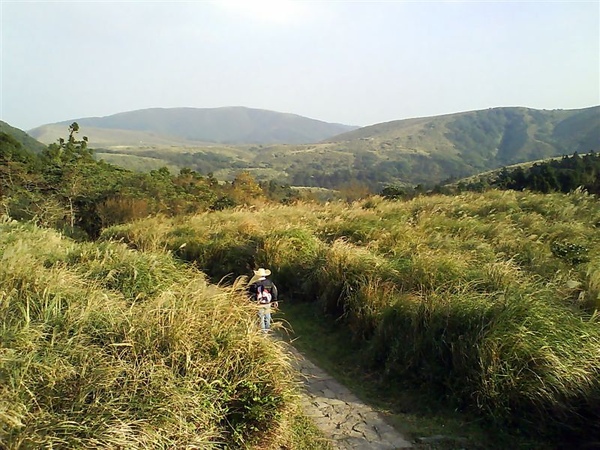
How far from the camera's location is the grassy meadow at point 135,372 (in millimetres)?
3281

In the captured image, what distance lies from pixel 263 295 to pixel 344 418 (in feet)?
7.80

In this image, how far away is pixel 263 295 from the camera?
6.79 metres

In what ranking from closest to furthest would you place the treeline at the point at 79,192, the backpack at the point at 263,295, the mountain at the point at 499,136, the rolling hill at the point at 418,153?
the backpack at the point at 263,295 → the treeline at the point at 79,192 → the rolling hill at the point at 418,153 → the mountain at the point at 499,136

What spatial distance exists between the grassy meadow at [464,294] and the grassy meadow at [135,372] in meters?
1.83

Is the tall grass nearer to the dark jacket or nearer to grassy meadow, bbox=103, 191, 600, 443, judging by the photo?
the dark jacket

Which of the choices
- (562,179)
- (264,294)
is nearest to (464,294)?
(264,294)

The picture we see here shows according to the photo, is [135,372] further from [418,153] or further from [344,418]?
[418,153]

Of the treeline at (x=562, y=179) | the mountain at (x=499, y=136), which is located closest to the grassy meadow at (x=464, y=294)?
the treeline at (x=562, y=179)

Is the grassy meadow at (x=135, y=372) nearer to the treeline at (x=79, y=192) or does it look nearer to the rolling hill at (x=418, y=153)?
the treeline at (x=79, y=192)

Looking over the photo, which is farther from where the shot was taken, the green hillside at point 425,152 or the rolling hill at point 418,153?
the green hillside at point 425,152

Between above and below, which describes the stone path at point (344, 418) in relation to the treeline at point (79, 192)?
below

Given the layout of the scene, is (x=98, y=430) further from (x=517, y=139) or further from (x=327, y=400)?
(x=517, y=139)

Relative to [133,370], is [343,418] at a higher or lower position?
lower

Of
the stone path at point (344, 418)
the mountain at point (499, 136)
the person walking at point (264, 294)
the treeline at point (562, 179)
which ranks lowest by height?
the stone path at point (344, 418)
